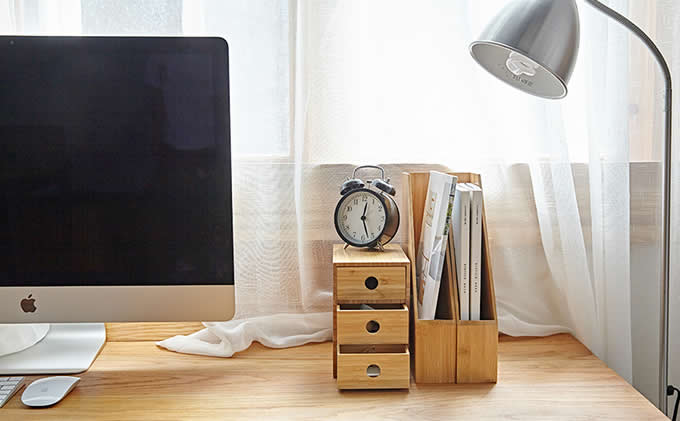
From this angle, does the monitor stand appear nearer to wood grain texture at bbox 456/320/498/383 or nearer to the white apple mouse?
the white apple mouse

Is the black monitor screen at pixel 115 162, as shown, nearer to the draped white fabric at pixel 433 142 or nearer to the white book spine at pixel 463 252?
the draped white fabric at pixel 433 142

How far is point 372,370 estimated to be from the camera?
1.05 meters

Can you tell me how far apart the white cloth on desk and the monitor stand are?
13cm

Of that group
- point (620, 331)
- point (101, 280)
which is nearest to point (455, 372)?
point (620, 331)

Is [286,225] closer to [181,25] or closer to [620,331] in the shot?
[181,25]

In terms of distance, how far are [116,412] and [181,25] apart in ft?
2.40

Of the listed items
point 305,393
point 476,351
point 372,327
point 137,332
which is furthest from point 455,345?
point 137,332

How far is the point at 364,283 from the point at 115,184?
1.51 ft

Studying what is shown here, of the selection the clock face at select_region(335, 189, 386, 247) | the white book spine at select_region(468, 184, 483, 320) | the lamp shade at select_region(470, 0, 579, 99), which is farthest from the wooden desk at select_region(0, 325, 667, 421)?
the lamp shade at select_region(470, 0, 579, 99)

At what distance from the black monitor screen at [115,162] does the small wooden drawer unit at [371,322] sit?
0.21 metres

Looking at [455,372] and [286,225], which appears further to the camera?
[286,225]

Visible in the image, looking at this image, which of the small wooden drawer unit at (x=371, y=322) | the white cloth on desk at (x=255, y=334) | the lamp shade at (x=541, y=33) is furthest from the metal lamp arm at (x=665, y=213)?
the white cloth on desk at (x=255, y=334)

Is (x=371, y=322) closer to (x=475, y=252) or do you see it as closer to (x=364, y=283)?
(x=364, y=283)

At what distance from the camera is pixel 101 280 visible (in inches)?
42.4
